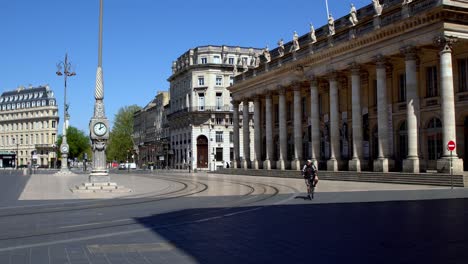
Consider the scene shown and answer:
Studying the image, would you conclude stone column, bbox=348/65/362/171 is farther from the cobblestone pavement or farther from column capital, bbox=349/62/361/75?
the cobblestone pavement

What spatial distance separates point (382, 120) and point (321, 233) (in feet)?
93.5

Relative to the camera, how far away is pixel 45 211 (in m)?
17.3

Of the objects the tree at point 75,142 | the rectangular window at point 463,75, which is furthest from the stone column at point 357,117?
the tree at point 75,142

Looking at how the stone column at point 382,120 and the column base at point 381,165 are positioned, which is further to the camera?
the stone column at point 382,120

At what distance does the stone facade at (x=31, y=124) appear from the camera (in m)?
160

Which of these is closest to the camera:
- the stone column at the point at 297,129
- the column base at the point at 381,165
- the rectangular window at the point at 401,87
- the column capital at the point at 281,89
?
the column base at the point at 381,165

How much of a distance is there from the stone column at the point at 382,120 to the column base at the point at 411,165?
2.59 metres

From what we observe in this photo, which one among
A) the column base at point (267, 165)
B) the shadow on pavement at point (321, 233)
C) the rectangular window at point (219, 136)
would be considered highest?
the rectangular window at point (219, 136)

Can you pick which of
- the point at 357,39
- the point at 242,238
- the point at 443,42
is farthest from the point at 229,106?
the point at 242,238

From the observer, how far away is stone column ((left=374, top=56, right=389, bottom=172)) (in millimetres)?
38438

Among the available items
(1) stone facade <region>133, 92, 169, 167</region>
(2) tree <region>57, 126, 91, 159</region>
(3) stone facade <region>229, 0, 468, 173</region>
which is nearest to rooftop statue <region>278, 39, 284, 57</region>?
(3) stone facade <region>229, 0, 468, 173</region>

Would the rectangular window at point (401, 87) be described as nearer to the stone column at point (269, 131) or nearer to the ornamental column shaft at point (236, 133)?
the stone column at point (269, 131)

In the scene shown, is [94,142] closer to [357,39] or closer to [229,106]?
[357,39]

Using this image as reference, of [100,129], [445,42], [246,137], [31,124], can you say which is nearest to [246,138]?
[246,137]
